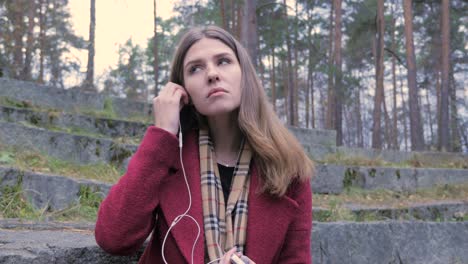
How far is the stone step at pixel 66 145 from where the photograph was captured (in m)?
5.16

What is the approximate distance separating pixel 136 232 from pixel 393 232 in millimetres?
2728

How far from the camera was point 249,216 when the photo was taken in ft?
5.44

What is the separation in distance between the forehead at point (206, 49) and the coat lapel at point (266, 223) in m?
0.56

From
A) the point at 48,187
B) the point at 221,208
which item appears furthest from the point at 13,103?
the point at 221,208

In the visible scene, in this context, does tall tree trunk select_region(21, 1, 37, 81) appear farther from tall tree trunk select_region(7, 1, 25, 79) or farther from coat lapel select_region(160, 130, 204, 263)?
coat lapel select_region(160, 130, 204, 263)

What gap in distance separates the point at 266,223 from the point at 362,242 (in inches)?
84.2

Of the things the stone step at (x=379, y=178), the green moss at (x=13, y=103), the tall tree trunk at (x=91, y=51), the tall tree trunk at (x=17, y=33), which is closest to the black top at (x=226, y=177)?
the stone step at (x=379, y=178)

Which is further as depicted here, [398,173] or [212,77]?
[398,173]

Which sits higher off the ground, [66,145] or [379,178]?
[66,145]

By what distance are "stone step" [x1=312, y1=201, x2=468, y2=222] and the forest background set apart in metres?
4.59

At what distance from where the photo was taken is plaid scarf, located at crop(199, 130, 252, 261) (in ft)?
5.28

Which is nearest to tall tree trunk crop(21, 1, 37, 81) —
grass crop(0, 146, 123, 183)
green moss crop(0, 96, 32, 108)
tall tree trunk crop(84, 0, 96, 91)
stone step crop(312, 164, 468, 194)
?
tall tree trunk crop(84, 0, 96, 91)

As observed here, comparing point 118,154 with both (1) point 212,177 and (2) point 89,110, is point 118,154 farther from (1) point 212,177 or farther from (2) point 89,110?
(1) point 212,177

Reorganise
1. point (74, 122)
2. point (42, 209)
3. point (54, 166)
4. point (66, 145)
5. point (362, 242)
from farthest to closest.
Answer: point (74, 122), point (66, 145), point (54, 166), point (362, 242), point (42, 209)
